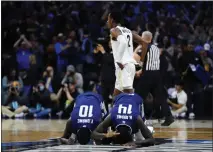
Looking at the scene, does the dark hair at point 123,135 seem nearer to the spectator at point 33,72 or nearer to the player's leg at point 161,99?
the player's leg at point 161,99

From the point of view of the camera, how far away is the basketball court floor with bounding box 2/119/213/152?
9.51 meters

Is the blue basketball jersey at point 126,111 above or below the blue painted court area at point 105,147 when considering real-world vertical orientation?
above

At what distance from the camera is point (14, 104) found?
61.7 feet

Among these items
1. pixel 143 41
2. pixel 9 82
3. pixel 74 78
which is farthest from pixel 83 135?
pixel 9 82

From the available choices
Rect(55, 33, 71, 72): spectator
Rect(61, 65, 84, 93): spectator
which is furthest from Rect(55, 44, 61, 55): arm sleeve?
Rect(61, 65, 84, 93): spectator

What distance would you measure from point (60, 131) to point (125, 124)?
12.1 feet

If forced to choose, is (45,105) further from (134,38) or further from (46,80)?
(134,38)

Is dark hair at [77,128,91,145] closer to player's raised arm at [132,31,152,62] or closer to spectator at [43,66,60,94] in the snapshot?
player's raised arm at [132,31,152,62]

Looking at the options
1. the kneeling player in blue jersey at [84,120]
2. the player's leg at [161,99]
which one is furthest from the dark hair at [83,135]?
the player's leg at [161,99]

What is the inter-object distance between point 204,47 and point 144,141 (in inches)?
394

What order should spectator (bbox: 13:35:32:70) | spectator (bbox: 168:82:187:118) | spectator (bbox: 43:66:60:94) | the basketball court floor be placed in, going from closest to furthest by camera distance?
1. the basketball court floor
2. spectator (bbox: 168:82:187:118)
3. spectator (bbox: 43:66:60:94)
4. spectator (bbox: 13:35:32:70)

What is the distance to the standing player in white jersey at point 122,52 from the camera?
1144 centimetres

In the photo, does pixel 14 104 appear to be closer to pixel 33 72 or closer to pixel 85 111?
pixel 33 72

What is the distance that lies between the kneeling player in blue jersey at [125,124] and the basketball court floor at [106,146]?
19 centimetres
